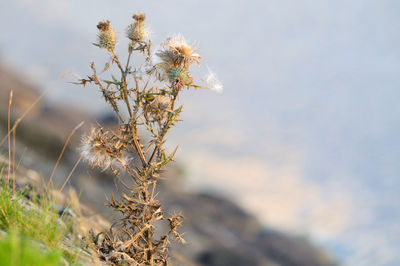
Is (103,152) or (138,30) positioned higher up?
(138,30)

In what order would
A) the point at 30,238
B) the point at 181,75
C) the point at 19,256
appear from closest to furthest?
the point at 19,256 < the point at 30,238 < the point at 181,75

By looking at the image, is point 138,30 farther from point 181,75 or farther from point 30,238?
point 30,238

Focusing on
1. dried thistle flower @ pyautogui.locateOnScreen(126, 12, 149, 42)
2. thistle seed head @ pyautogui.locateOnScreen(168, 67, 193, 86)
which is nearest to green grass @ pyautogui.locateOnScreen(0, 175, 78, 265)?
thistle seed head @ pyautogui.locateOnScreen(168, 67, 193, 86)

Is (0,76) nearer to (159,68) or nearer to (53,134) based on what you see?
(53,134)

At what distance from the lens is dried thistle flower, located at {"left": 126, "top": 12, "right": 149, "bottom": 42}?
10.4 ft

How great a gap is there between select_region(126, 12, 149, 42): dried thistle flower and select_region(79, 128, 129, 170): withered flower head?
0.82 metres

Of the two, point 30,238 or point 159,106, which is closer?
point 30,238

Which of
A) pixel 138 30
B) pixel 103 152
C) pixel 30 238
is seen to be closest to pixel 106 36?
pixel 138 30

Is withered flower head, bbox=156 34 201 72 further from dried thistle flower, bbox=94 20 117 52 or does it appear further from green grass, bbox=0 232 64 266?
green grass, bbox=0 232 64 266

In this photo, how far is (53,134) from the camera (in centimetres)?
2095

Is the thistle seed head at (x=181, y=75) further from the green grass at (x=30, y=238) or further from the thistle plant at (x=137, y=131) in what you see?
the green grass at (x=30, y=238)

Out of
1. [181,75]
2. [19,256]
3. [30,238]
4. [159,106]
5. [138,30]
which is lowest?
[19,256]

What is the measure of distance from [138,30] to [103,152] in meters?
1.06

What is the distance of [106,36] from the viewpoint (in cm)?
313
